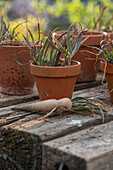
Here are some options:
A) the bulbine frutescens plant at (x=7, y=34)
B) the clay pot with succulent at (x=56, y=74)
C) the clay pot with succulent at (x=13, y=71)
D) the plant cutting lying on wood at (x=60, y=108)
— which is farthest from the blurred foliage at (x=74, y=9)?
the plant cutting lying on wood at (x=60, y=108)

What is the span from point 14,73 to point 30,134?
0.80 metres

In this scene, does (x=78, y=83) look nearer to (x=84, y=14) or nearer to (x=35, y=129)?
(x=35, y=129)

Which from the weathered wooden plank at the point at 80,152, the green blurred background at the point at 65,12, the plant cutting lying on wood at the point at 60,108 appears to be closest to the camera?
the weathered wooden plank at the point at 80,152

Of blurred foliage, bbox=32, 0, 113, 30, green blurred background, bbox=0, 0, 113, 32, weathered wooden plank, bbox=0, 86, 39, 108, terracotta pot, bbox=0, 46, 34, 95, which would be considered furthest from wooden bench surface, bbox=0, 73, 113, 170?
blurred foliage, bbox=32, 0, 113, 30

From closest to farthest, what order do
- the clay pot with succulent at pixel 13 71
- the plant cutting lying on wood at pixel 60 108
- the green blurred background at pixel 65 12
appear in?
1. the plant cutting lying on wood at pixel 60 108
2. the clay pot with succulent at pixel 13 71
3. the green blurred background at pixel 65 12

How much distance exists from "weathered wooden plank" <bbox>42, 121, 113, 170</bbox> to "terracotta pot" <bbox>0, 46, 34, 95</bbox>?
2.70ft

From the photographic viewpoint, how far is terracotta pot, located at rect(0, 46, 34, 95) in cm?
200

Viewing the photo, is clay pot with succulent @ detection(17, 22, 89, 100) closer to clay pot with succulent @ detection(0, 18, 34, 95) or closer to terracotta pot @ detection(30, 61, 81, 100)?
terracotta pot @ detection(30, 61, 81, 100)

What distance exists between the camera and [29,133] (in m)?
1.33

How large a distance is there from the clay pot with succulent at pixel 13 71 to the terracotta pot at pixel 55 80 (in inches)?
13.1

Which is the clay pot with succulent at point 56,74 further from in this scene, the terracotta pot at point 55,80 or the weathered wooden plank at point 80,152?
the weathered wooden plank at point 80,152

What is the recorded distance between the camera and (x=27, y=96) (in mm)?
1997

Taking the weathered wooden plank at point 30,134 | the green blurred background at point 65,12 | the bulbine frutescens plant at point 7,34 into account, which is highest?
the green blurred background at point 65,12

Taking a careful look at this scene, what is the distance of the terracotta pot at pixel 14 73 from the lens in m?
2.00
